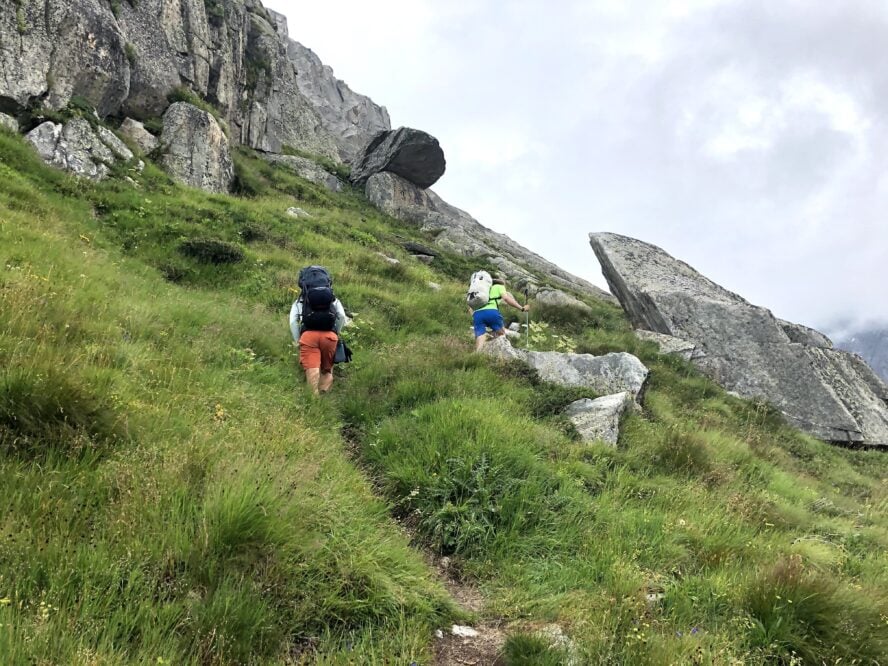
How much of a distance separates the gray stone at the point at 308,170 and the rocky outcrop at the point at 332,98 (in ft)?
159

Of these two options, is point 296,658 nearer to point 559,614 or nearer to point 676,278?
point 559,614

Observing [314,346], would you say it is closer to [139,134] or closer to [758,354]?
[758,354]

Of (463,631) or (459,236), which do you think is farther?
(459,236)

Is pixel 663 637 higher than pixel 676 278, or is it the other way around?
pixel 676 278

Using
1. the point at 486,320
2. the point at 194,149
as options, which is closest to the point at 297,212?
the point at 194,149

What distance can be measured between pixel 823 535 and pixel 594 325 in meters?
12.2

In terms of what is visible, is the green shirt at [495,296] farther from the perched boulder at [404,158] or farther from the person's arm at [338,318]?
the perched boulder at [404,158]

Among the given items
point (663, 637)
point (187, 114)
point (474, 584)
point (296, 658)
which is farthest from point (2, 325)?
point (187, 114)

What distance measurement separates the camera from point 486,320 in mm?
11375

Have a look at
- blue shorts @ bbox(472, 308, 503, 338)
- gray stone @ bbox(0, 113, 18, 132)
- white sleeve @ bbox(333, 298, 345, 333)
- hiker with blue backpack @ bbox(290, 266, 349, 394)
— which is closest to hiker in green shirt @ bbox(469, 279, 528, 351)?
blue shorts @ bbox(472, 308, 503, 338)

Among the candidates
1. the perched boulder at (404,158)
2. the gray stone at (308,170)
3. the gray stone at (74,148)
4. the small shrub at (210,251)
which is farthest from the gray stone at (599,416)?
the perched boulder at (404,158)

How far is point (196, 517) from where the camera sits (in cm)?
332

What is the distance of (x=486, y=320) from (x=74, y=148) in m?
14.2

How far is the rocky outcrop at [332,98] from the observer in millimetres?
87000
